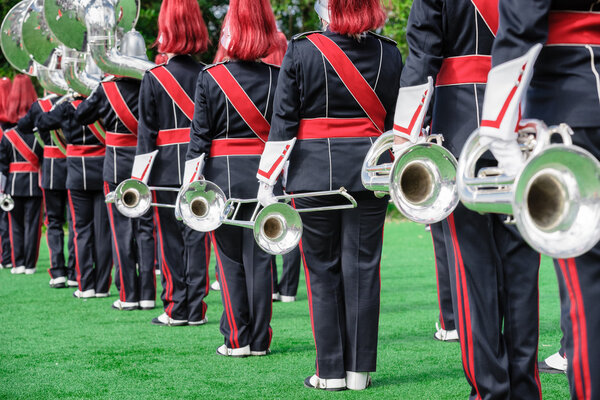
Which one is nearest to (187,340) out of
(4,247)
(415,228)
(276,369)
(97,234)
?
(276,369)

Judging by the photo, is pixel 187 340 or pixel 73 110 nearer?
pixel 187 340

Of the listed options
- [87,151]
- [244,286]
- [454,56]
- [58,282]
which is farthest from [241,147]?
[58,282]

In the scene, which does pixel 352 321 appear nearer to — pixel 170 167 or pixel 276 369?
pixel 276 369

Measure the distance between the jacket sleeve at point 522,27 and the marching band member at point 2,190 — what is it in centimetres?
819

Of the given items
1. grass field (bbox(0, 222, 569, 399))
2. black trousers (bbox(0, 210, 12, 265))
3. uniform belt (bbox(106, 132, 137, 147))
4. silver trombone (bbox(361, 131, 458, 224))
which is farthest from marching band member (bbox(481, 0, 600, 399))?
black trousers (bbox(0, 210, 12, 265))

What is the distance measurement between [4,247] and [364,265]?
7808 mm

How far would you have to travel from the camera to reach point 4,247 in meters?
10.8

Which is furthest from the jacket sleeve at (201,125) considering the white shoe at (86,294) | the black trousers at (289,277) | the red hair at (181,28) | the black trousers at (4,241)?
the black trousers at (4,241)

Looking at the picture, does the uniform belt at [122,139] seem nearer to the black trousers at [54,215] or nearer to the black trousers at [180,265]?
the black trousers at [180,265]

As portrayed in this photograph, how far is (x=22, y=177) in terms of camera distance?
9.71 meters

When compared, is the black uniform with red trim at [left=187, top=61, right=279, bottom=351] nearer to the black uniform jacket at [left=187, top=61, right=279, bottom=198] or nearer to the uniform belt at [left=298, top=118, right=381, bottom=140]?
the black uniform jacket at [left=187, top=61, right=279, bottom=198]

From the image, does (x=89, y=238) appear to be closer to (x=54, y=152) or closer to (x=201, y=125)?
(x=54, y=152)

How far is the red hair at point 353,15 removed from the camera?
3908 millimetres

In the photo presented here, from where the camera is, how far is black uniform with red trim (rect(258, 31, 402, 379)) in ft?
13.0
